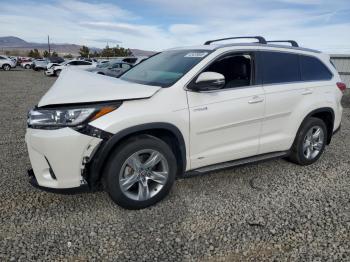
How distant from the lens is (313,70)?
482 cm

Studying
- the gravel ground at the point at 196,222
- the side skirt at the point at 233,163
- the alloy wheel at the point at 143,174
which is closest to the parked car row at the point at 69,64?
the side skirt at the point at 233,163

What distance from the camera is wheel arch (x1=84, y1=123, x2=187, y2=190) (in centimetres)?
311

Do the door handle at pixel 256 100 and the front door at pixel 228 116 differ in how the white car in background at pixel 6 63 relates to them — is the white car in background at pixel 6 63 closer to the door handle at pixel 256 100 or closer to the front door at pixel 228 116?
the front door at pixel 228 116

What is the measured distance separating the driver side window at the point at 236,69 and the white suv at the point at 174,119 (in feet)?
0.04

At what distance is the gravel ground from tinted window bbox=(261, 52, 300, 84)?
1.32 m

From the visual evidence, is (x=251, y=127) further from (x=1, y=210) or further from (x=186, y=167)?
(x=1, y=210)

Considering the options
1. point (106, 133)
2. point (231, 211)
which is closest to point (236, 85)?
point (231, 211)

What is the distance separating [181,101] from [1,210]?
2.19 m

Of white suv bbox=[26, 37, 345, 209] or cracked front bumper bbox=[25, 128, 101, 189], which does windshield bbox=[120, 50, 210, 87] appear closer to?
white suv bbox=[26, 37, 345, 209]

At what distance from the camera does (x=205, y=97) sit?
3.62 metres

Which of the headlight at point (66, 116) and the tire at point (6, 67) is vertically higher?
the headlight at point (66, 116)

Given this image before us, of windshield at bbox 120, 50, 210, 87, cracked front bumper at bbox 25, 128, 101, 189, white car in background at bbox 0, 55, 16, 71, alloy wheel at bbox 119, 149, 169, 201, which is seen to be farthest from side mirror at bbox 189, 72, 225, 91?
white car in background at bbox 0, 55, 16, 71

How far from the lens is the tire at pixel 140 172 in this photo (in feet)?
10.6

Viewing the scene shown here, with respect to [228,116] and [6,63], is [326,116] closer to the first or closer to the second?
[228,116]
